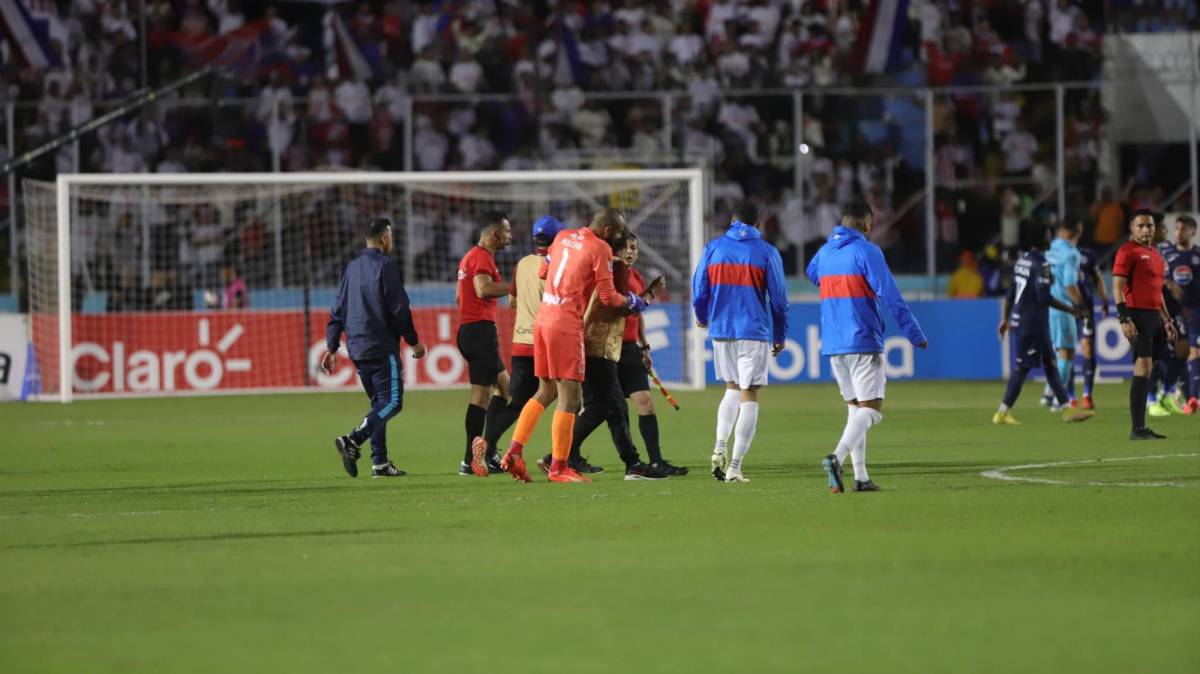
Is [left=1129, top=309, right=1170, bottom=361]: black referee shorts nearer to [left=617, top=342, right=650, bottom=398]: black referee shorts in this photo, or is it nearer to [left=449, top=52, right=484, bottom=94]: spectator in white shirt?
[left=617, top=342, right=650, bottom=398]: black referee shorts

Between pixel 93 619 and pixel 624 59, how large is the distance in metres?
25.2

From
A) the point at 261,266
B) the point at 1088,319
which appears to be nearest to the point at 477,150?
the point at 261,266

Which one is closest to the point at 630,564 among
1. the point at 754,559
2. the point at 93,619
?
the point at 754,559

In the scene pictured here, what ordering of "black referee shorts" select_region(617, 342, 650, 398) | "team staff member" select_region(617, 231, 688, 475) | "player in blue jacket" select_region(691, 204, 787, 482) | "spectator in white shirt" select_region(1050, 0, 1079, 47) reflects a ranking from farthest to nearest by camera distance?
"spectator in white shirt" select_region(1050, 0, 1079, 47)
"black referee shorts" select_region(617, 342, 650, 398)
"team staff member" select_region(617, 231, 688, 475)
"player in blue jacket" select_region(691, 204, 787, 482)

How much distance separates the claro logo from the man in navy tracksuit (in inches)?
553

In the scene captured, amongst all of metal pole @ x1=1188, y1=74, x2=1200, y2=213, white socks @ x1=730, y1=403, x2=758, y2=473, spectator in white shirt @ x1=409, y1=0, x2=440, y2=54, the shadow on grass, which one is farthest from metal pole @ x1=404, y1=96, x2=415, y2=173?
the shadow on grass

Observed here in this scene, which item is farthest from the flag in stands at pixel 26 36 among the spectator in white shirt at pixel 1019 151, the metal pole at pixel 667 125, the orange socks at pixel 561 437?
the orange socks at pixel 561 437

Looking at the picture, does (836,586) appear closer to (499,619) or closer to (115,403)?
(499,619)

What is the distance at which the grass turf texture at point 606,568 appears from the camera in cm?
729

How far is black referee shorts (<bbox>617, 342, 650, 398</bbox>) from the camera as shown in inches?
618

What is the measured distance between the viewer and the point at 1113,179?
31578mm

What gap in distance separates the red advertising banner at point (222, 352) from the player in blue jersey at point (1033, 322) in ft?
33.3

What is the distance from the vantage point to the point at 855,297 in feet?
44.0

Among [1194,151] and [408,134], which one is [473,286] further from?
[1194,151]
